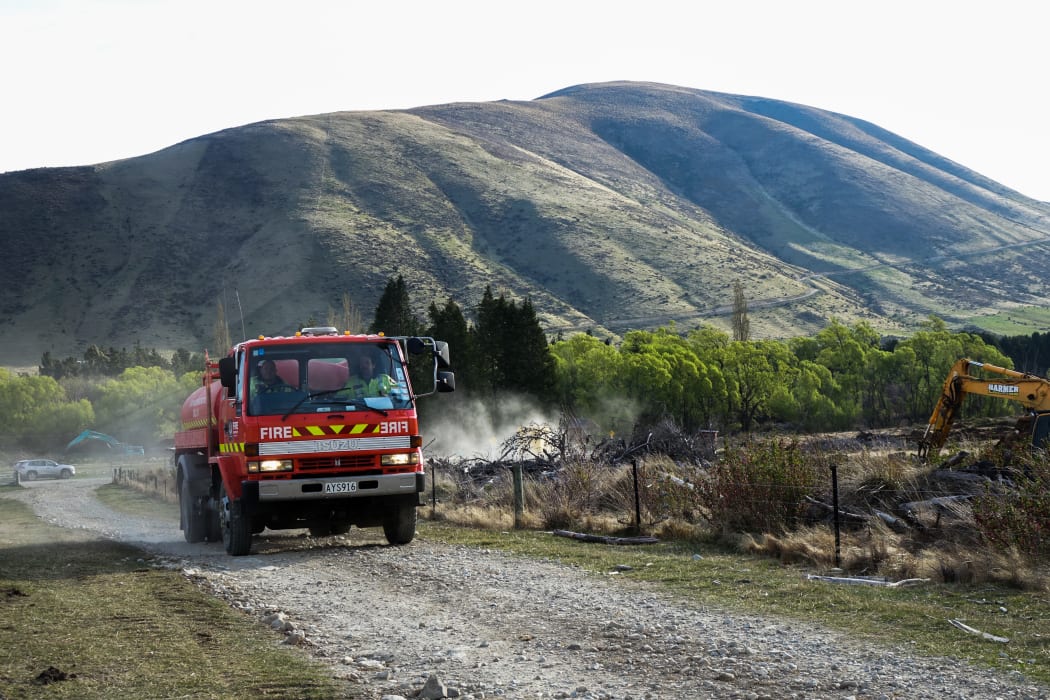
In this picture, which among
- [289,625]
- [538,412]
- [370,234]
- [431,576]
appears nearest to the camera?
[289,625]

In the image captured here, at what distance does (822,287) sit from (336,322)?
95438mm

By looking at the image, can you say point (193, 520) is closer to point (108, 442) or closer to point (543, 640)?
point (543, 640)

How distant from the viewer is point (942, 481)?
1897 centimetres

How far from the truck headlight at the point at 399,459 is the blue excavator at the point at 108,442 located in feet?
316

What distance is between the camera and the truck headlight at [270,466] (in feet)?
50.6

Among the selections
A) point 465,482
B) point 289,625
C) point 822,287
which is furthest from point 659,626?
point 822,287

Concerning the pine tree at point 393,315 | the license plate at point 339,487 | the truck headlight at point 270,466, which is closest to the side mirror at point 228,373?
the truck headlight at point 270,466

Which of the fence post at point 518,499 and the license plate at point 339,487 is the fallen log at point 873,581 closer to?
the license plate at point 339,487

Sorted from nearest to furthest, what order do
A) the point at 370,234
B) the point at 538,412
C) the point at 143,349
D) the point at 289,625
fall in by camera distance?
the point at 289,625 → the point at 538,412 → the point at 143,349 → the point at 370,234

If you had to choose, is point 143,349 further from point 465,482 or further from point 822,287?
point 465,482

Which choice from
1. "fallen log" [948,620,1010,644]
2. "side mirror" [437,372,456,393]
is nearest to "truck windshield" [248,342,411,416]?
"side mirror" [437,372,456,393]

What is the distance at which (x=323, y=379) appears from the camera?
16.0 meters

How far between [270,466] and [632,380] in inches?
2650

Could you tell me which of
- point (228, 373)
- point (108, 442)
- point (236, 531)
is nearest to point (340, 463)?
point (236, 531)
